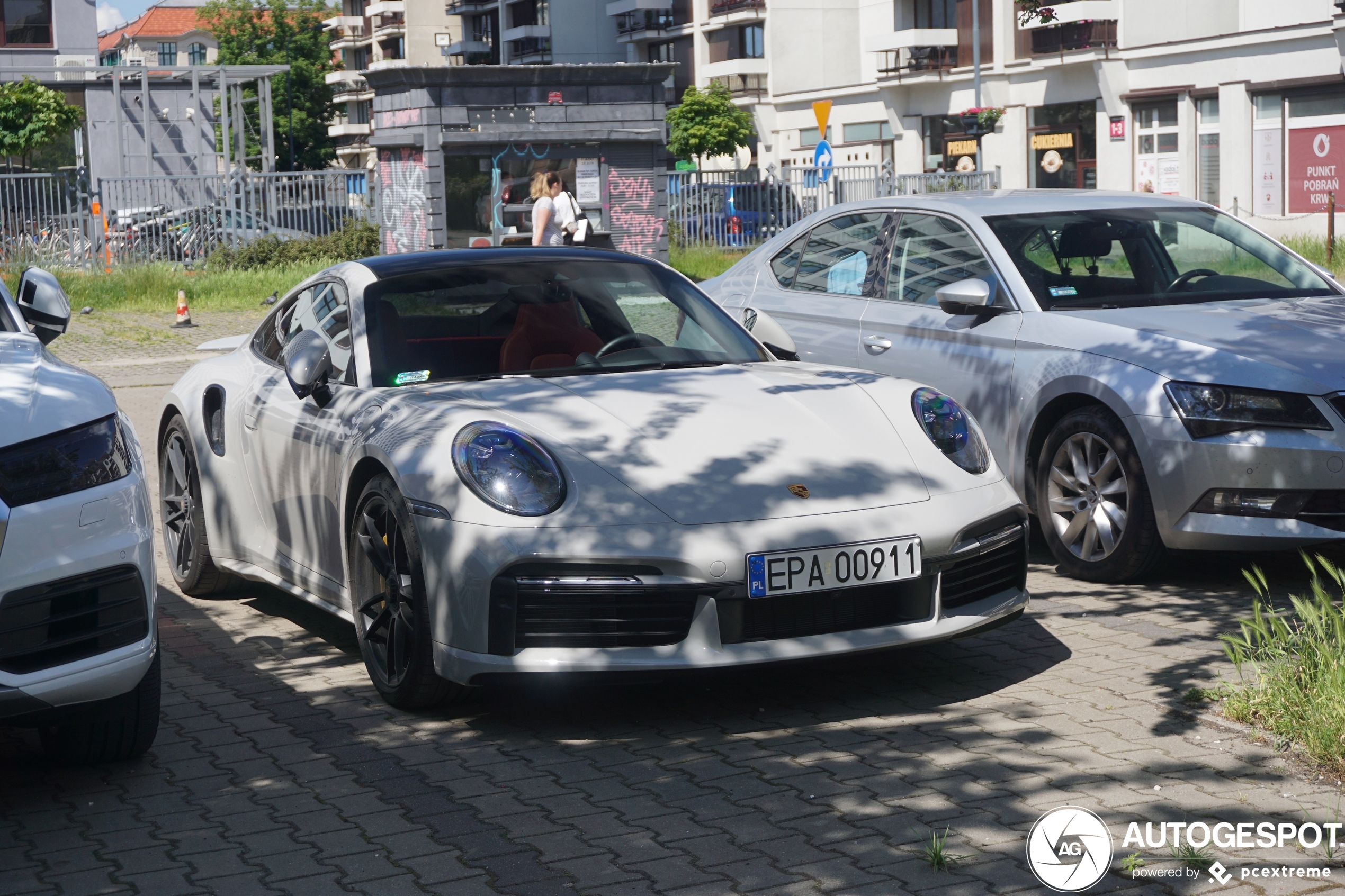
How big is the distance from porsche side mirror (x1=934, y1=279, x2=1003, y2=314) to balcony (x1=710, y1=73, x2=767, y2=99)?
59620 millimetres

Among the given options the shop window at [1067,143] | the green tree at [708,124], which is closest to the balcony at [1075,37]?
the shop window at [1067,143]

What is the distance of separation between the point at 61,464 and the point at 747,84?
64078 mm

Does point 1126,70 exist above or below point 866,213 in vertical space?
above

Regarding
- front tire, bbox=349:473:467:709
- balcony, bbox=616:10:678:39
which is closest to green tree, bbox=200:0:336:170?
balcony, bbox=616:10:678:39

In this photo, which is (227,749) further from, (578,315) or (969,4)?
(969,4)

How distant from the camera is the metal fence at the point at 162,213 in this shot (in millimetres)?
27359

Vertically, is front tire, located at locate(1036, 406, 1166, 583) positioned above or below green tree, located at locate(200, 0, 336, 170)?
below

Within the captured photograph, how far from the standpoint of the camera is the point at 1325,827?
12.2 feet

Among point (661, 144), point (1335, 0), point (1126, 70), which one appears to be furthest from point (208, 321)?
point (1126, 70)

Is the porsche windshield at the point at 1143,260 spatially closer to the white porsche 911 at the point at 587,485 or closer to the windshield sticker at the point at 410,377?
the white porsche 911 at the point at 587,485

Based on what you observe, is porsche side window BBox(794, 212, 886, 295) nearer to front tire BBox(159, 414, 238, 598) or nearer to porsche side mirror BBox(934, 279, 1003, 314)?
porsche side mirror BBox(934, 279, 1003, 314)

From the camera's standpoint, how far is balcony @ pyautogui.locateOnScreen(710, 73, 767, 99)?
65562 mm

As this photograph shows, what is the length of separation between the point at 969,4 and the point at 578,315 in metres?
52.6

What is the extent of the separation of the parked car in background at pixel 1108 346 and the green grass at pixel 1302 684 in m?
0.93
